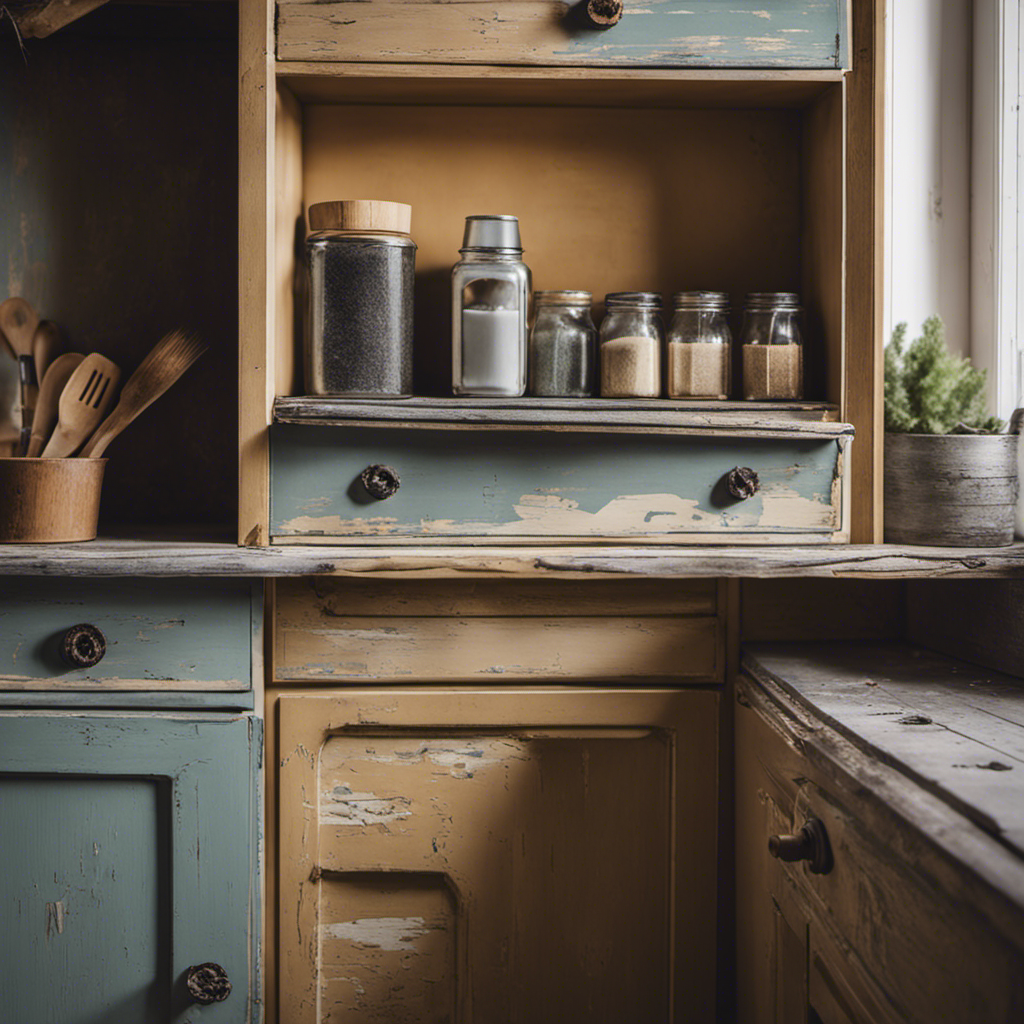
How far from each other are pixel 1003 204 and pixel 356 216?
1.01m

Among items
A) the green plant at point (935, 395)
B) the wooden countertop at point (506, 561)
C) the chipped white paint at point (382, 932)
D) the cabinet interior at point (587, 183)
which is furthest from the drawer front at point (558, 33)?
the chipped white paint at point (382, 932)

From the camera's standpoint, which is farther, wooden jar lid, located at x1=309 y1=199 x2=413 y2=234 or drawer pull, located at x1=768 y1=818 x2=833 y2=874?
wooden jar lid, located at x1=309 y1=199 x2=413 y2=234

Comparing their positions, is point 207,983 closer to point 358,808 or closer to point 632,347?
point 358,808

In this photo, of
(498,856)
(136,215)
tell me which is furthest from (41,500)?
(498,856)

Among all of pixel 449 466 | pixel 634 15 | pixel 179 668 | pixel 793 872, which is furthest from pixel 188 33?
pixel 793 872

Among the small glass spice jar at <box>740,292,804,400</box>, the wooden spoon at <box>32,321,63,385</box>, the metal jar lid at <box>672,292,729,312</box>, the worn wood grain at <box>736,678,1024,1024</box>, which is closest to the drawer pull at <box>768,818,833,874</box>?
the worn wood grain at <box>736,678,1024,1024</box>

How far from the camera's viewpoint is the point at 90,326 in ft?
4.71

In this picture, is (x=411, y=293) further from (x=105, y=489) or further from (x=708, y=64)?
(x=105, y=489)

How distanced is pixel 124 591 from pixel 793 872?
0.85 metres

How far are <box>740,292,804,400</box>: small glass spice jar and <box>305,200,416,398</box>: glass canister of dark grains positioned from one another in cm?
49

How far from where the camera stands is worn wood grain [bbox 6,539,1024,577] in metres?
1.09

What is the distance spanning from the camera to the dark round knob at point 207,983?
111cm

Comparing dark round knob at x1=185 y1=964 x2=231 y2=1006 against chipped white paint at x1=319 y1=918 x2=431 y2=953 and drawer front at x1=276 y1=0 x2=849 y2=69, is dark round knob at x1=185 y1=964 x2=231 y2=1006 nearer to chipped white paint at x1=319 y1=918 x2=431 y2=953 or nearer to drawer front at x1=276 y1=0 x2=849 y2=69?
chipped white paint at x1=319 y1=918 x2=431 y2=953

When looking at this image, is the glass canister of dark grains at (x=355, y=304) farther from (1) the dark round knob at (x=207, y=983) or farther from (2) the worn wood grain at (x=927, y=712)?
(1) the dark round knob at (x=207, y=983)
